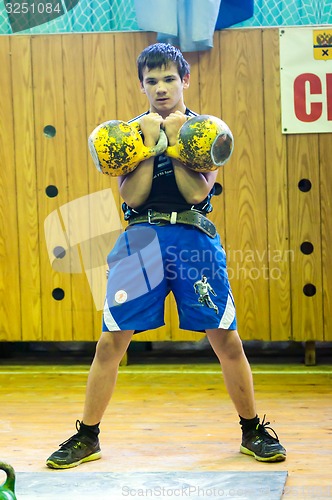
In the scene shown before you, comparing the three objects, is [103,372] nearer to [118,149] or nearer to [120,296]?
[120,296]

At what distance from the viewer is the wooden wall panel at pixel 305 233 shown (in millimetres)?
3848

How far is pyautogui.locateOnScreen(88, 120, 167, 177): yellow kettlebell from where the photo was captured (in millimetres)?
2262

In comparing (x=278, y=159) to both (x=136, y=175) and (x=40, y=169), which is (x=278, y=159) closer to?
(x=40, y=169)

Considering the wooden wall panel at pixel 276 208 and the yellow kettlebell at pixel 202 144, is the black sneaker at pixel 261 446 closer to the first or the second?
the yellow kettlebell at pixel 202 144

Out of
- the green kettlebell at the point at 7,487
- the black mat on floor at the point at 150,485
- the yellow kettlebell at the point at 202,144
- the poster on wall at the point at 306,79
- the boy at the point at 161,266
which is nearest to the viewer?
the green kettlebell at the point at 7,487

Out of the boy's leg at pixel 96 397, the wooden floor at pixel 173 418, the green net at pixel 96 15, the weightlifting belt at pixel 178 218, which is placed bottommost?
the wooden floor at pixel 173 418

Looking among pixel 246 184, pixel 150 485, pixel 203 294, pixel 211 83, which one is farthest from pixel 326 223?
pixel 150 485

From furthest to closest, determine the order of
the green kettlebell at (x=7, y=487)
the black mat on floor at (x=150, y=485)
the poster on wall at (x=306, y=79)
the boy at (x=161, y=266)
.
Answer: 1. the poster on wall at (x=306, y=79)
2. the boy at (x=161, y=266)
3. the black mat on floor at (x=150, y=485)
4. the green kettlebell at (x=7, y=487)

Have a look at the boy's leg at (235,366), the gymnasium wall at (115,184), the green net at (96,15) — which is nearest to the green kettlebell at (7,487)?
the boy's leg at (235,366)

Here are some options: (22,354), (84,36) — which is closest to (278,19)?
(84,36)

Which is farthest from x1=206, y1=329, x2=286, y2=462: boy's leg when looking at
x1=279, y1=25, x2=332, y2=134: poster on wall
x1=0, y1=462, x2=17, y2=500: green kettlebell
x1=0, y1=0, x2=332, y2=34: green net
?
x1=0, y1=0, x2=332, y2=34: green net

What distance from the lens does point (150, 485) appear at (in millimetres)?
2123

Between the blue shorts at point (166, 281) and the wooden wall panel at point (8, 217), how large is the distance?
1670 millimetres

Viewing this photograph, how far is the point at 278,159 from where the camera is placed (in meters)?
3.86
